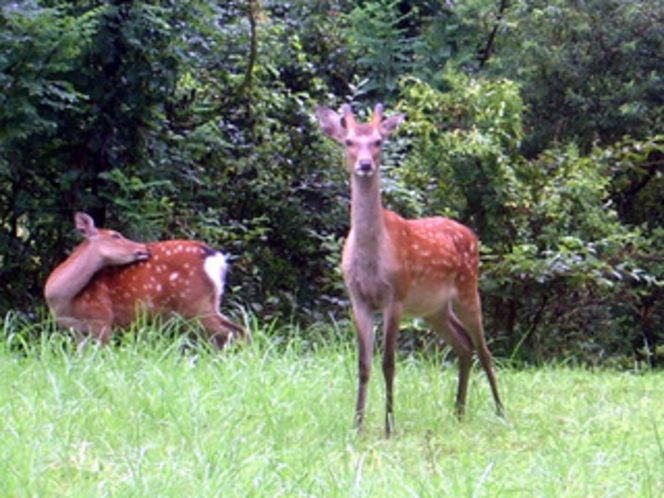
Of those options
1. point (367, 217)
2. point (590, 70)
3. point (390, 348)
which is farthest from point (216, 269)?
point (590, 70)

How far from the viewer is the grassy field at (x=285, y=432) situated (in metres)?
4.39

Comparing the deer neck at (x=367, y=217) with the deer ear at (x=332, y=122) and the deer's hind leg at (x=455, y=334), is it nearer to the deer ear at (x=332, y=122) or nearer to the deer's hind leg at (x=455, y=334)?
the deer ear at (x=332, y=122)

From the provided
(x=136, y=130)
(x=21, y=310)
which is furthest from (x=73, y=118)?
(x=21, y=310)

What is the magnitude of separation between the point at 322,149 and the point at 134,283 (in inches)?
125

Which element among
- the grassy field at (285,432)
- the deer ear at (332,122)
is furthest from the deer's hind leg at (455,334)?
the deer ear at (332,122)

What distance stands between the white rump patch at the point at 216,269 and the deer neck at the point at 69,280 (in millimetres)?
699

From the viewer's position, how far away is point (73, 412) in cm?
522

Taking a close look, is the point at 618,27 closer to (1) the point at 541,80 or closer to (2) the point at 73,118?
(1) the point at 541,80

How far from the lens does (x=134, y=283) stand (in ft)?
27.3

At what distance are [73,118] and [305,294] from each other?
270cm

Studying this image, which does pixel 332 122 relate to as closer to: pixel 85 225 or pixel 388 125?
pixel 388 125

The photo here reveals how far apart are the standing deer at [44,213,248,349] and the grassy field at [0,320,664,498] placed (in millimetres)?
1031

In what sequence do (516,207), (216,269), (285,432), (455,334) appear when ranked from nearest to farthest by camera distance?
(285,432)
(455,334)
(216,269)
(516,207)

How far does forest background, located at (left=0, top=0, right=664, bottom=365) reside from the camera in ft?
29.6
